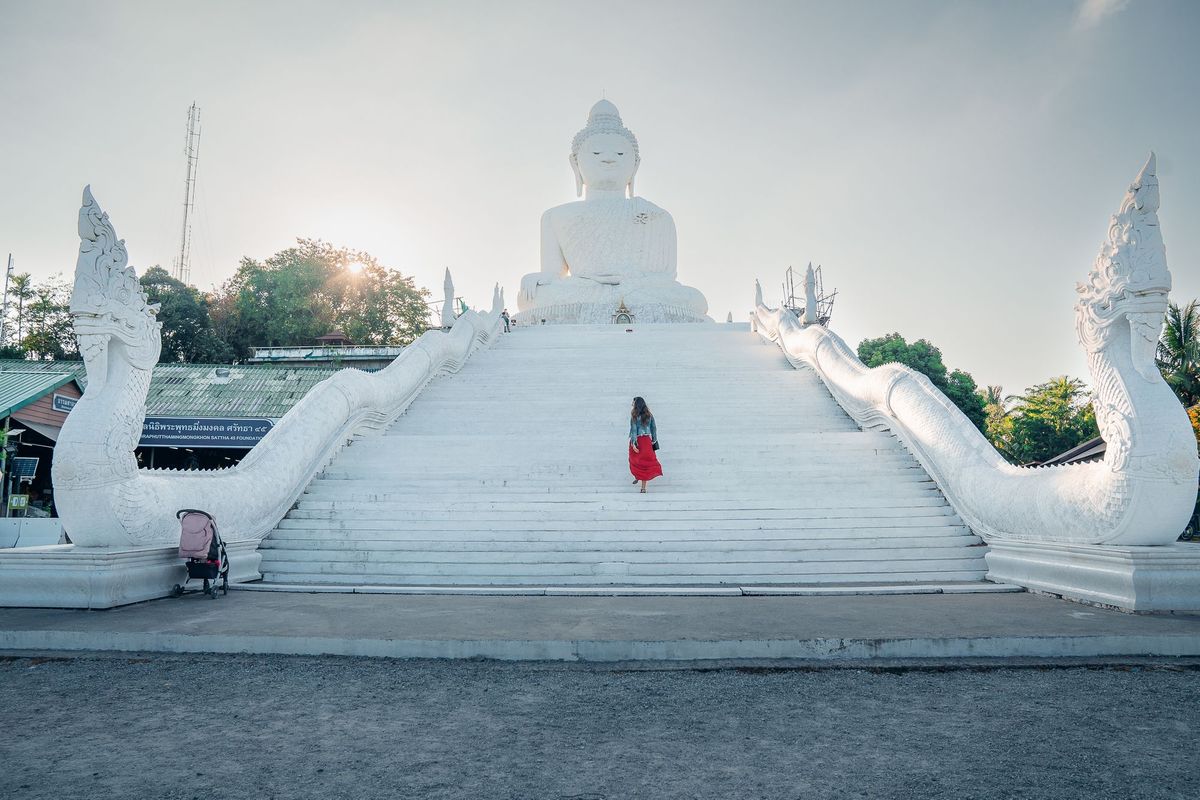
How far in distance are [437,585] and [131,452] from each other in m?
2.55

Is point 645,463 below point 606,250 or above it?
below

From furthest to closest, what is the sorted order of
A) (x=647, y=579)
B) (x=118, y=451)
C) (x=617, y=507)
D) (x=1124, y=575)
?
1. (x=617, y=507)
2. (x=647, y=579)
3. (x=118, y=451)
4. (x=1124, y=575)

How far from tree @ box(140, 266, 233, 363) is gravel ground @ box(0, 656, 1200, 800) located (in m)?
31.5

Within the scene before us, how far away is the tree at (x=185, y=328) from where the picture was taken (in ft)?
106

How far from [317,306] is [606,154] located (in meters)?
16.9

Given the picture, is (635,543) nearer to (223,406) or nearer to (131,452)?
(131,452)

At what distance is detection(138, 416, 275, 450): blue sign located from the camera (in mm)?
14164

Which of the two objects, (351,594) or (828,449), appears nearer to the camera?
(351,594)

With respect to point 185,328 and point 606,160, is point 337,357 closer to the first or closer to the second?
point 606,160

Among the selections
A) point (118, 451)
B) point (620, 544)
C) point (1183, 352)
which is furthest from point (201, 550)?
point (1183, 352)

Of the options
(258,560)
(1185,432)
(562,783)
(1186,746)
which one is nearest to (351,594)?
(258,560)

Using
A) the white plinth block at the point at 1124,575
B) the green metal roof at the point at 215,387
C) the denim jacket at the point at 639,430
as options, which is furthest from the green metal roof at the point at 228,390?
the white plinth block at the point at 1124,575

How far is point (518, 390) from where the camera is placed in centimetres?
1313

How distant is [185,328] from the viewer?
32.9 metres
